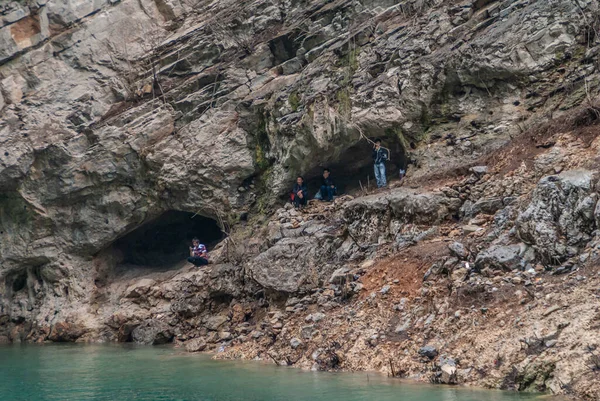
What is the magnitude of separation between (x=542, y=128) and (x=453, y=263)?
407 centimetres

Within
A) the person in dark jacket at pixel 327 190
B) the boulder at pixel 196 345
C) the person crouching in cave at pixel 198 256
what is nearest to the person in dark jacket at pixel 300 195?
the person in dark jacket at pixel 327 190

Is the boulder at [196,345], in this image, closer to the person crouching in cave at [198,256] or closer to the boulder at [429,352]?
the person crouching in cave at [198,256]

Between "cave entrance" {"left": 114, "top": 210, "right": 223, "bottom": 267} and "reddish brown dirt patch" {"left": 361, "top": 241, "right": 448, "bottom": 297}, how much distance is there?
9.91 m

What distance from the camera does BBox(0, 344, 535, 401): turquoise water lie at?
8195 mm

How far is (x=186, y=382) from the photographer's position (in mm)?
10141

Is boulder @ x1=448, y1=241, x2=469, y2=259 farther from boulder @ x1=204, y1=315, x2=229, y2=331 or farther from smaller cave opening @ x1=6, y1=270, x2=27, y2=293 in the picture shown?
smaller cave opening @ x1=6, y1=270, x2=27, y2=293

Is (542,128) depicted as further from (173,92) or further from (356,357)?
(173,92)

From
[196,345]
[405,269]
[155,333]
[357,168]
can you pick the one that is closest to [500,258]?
[405,269]

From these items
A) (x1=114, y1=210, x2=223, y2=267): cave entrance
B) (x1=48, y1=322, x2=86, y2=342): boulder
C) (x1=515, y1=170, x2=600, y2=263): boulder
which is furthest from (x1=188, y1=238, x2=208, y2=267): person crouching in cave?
(x1=515, y1=170, x2=600, y2=263): boulder

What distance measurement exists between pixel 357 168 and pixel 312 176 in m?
1.27

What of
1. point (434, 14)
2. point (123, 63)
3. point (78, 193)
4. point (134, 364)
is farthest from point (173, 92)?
point (134, 364)

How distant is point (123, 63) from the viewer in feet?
70.2

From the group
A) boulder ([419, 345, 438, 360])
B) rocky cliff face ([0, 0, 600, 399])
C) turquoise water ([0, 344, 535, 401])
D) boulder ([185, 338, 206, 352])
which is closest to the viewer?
turquoise water ([0, 344, 535, 401])

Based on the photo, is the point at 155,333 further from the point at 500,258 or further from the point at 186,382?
the point at 500,258
